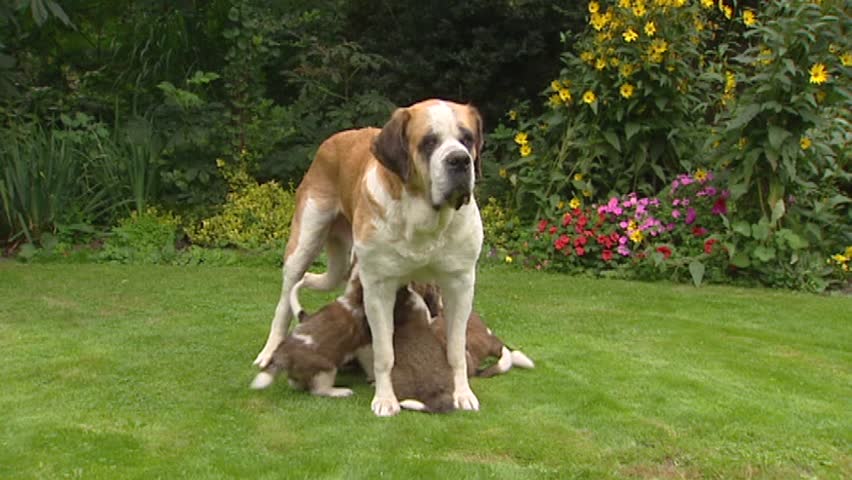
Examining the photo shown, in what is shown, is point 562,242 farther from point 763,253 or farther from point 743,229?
point 763,253

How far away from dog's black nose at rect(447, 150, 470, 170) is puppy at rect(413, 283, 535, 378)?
44.4 inches

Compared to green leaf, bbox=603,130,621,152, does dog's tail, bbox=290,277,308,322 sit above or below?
below

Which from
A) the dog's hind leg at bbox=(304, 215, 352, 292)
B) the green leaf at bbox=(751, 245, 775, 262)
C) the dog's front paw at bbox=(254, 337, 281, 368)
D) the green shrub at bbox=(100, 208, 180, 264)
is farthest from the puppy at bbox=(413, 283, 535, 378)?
the green shrub at bbox=(100, 208, 180, 264)

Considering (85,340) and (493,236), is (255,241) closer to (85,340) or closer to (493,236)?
(493,236)

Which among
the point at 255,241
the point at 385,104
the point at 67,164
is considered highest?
the point at 385,104

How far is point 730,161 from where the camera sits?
24.9 feet

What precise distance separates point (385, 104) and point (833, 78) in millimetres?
4436

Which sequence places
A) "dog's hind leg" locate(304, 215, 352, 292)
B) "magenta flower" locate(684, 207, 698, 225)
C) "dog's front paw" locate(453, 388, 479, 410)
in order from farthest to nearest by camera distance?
"magenta flower" locate(684, 207, 698, 225), "dog's hind leg" locate(304, 215, 352, 292), "dog's front paw" locate(453, 388, 479, 410)

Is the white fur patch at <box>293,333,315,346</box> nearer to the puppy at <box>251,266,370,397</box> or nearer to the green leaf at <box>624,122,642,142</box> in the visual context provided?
the puppy at <box>251,266,370,397</box>

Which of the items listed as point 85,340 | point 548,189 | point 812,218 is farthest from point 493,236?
point 85,340

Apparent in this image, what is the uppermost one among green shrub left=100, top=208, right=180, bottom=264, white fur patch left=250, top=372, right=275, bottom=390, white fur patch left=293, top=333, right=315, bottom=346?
white fur patch left=293, top=333, right=315, bottom=346

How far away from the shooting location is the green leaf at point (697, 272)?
725 centimetres

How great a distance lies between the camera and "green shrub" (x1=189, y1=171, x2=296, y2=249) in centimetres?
888

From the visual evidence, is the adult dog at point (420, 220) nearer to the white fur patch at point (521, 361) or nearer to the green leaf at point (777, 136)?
the white fur patch at point (521, 361)
